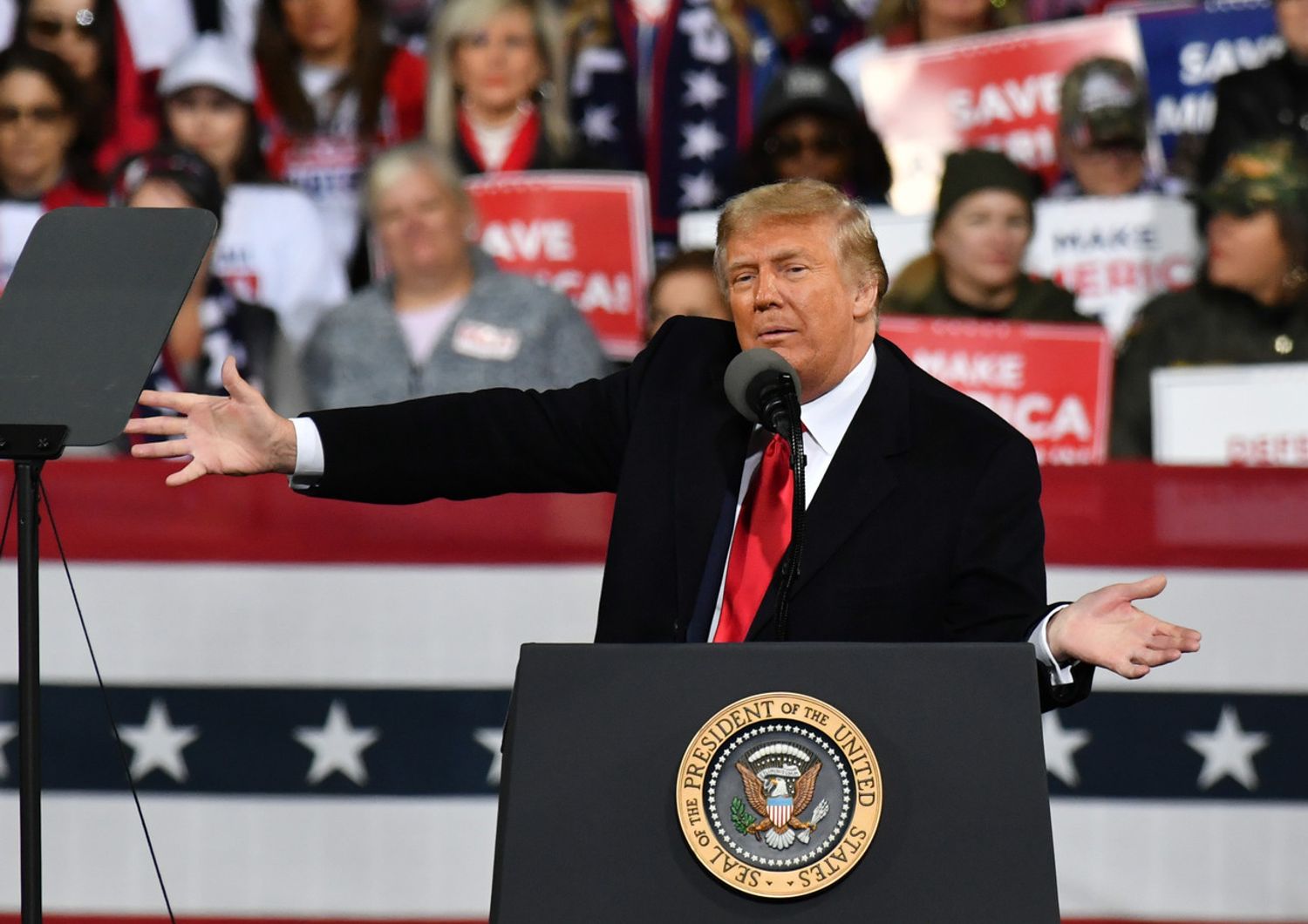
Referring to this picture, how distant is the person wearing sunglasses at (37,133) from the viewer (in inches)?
201

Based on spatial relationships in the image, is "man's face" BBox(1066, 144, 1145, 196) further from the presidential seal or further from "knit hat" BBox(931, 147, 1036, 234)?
the presidential seal

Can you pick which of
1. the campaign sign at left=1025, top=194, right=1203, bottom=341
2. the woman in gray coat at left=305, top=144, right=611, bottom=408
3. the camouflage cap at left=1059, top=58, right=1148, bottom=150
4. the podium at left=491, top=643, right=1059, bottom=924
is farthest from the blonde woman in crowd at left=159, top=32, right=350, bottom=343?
the podium at left=491, top=643, right=1059, bottom=924

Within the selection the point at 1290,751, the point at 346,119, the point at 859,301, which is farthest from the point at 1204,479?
the point at 346,119

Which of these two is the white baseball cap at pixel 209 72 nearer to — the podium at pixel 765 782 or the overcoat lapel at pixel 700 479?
the overcoat lapel at pixel 700 479

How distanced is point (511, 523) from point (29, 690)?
1.66 metres

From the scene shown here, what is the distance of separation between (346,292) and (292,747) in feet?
5.97

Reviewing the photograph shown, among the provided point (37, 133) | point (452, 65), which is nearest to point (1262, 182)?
point (452, 65)

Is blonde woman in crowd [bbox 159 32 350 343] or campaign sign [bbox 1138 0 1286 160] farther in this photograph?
campaign sign [bbox 1138 0 1286 160]

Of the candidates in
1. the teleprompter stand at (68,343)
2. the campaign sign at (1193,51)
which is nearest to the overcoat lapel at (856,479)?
the teleprompter stand at (68,343)

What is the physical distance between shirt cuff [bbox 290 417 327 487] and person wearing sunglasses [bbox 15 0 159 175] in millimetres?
3132

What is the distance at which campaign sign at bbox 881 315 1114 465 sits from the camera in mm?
4391

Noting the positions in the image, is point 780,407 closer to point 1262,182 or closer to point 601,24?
point 1262,182

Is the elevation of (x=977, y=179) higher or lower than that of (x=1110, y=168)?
lower

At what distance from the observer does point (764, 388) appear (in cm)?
203
